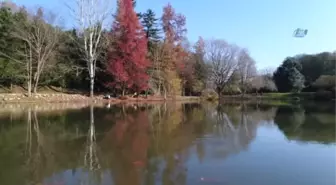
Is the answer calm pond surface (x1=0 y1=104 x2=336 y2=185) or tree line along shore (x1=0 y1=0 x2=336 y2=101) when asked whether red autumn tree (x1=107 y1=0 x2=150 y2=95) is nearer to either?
tree line along shore (x1=0 y1=0 x2=336 y2=101)

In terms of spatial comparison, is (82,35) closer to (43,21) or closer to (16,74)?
(43,21)

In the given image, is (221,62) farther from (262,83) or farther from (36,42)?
(36,42)

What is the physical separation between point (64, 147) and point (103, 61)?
79.2 feet

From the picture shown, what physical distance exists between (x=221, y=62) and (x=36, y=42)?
26.2 meters

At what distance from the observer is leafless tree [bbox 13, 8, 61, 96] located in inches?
1045

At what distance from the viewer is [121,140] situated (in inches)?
358

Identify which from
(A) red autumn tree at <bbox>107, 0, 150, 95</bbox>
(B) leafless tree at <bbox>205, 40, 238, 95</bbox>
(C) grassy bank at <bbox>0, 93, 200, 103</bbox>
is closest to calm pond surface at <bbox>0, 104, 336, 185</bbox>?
(C) grassy bank at <bbox>0, 93, 200, 103</bbox>

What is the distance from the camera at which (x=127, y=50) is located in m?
30.0

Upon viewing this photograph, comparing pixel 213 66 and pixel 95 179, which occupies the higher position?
pixel 213 66

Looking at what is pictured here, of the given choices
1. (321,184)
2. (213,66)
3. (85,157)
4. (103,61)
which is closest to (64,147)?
(85,157)

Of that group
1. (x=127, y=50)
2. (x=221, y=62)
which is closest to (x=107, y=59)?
(x=127, y=50)

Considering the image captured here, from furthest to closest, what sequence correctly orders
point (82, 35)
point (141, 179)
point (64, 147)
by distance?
point (82, 35)
point (64, 147)
point (141, 179)

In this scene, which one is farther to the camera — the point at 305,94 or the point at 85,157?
the point at 305,94

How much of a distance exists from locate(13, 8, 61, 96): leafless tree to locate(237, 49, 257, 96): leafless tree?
91.7 feet
